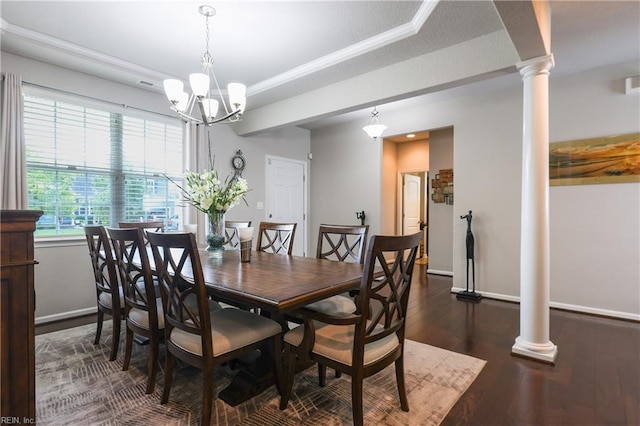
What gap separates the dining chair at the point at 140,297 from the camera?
1.85 meters

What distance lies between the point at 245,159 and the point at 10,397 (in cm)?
439

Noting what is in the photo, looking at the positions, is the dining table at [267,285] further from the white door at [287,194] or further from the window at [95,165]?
the white door at [287,194]

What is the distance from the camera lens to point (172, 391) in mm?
1984

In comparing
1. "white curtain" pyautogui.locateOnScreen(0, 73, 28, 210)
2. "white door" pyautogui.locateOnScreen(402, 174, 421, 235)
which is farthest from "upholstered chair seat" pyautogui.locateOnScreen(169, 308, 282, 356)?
"white door" pyautogui.locateOnScreen(402, 174, 421, 235)

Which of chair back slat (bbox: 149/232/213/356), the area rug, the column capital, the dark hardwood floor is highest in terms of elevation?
the column capital

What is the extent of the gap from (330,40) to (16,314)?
2955mm

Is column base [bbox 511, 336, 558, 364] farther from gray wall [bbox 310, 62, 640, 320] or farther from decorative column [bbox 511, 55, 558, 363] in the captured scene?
gray wall [bbox 310, 62, 640, 320]

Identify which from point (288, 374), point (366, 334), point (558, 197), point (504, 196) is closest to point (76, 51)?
point (288, 374)

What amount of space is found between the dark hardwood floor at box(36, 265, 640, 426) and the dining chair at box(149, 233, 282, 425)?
3.82 ft

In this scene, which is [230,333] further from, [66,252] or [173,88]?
[66,252]

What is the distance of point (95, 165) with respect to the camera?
3.59 metres

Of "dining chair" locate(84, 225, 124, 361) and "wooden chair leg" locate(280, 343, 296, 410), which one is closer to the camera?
"wooden chair leg" locate(280, 343, 296, 410)

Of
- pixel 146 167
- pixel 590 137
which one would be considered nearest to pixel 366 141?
pixel 590 137

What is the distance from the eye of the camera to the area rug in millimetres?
1730
